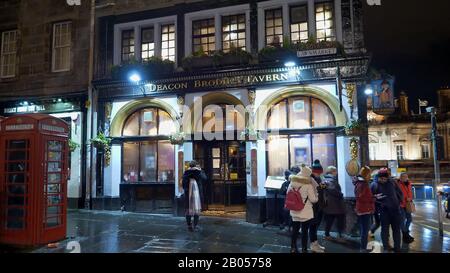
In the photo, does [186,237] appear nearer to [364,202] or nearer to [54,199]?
[54,199]

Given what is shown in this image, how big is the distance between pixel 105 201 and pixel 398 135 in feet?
136

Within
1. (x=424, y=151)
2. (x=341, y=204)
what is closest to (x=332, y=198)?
(x=341, y=204)

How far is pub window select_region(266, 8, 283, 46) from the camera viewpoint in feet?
37.3

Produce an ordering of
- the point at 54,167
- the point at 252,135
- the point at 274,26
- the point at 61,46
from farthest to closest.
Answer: the point at 61,46 < the point at 274,26 < the point at 252,135 < the point at 54,167

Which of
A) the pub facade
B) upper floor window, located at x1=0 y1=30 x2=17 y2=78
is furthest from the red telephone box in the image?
upper floor window, located at x1=0 y1=30 x2=17 y2=78

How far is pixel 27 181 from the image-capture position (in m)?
7.45

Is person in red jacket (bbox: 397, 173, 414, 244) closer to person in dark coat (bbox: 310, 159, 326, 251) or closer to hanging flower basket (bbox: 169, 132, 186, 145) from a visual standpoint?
person in dark coat (bbox: 310, 159, 326, 251)

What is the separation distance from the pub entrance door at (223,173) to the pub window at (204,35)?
346 centimetres

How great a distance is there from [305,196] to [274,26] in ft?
22.3

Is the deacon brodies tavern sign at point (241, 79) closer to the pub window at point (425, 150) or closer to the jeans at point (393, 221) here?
the jeans at point (393, 221)

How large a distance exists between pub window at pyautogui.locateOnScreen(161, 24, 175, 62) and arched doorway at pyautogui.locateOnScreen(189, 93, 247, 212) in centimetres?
237

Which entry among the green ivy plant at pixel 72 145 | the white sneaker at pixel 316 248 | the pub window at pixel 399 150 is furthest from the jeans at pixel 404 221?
the pub window at pixel 399 150

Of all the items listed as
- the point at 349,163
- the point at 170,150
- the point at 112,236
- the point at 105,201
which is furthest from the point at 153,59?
the point at 349,163

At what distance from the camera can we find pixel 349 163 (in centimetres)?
960
